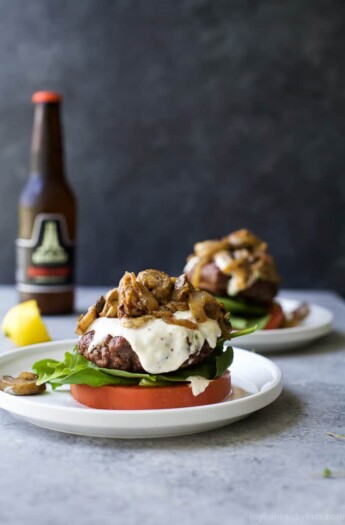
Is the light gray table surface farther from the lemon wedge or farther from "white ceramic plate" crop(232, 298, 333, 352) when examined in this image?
the lemon wedge

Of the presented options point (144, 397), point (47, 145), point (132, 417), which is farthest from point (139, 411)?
point (47, 145)

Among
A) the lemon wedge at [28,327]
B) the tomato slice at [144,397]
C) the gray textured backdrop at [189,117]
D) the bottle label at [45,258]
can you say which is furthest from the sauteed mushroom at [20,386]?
the gray textured backdrop at [189,117]

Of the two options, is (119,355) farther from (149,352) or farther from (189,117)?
(189,117)

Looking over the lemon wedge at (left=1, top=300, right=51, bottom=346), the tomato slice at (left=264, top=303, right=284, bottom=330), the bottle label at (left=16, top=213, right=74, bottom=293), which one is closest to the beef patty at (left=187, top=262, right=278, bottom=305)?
the tomato slice at (left=264, top=303, right=284, bottom=330)

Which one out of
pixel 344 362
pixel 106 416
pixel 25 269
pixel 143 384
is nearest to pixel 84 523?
pixel 106 416

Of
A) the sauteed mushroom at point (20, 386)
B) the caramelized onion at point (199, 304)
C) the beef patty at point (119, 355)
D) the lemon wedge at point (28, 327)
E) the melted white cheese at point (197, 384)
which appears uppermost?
the caramelized onion at point (199, 304)

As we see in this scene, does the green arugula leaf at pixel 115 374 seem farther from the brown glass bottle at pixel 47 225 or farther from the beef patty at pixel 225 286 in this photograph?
the brown glass bottle at pixel 47 225

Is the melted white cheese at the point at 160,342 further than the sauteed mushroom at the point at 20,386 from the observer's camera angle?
No

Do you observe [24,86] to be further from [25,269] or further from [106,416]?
[106,416]
